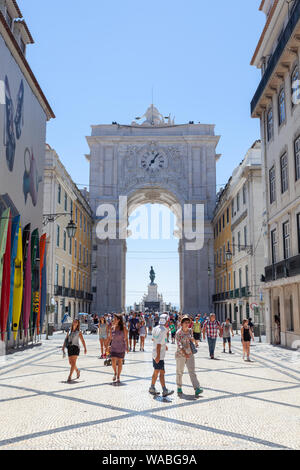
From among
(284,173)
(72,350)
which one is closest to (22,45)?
(284,173)

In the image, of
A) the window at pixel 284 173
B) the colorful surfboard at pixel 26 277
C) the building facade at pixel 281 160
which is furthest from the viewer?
the window at pixel 284 173

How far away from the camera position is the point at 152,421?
6832 millimetres

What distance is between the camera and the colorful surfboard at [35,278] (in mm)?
22459

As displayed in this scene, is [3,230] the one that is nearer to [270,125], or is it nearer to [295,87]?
[295,87]

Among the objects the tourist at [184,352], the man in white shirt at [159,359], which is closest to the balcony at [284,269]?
the tourist at [184,352]

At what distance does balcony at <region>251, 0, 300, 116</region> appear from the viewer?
17562 mm

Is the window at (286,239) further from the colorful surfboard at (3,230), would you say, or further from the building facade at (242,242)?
the colorful surfboard at (3,230)

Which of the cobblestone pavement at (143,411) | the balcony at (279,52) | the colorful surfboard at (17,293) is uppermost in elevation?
the balcony at (279,52)

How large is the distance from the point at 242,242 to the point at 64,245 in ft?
50.5

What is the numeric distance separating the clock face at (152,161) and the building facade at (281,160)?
95.4 ft

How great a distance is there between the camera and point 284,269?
2031cm

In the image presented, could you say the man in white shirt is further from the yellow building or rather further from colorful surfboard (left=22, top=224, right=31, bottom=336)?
the yellow building
